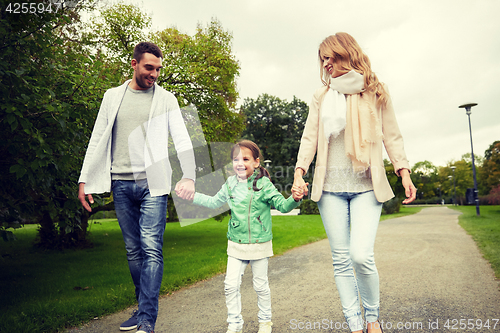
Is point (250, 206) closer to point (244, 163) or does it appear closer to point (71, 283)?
point (244, 163)

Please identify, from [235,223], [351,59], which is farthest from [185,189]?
[351,59]

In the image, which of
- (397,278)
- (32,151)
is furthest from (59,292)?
(397,278)

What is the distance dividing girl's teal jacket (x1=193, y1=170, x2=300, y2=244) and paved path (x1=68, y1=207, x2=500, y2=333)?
0.84m

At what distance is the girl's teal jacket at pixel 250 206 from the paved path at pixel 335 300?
32.9 inches

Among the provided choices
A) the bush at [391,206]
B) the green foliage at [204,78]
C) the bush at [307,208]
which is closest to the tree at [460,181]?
the bush at [391,206]

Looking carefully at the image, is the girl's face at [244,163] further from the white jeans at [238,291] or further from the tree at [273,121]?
the tree at [273,121]

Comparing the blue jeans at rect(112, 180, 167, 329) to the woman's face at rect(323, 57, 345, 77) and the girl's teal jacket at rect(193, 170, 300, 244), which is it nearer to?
the girl's teal jacket at rect(193, 170, 300, 244)

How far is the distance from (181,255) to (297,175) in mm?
6637

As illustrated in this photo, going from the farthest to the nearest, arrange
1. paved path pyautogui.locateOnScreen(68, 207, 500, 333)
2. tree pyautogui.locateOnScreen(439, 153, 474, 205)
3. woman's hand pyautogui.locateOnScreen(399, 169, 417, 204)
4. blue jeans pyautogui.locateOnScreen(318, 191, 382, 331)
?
tree pyautogui.locateOnScreen(439, 153, 474, 205), paved path pyautogui.locateOnScreen(68, 207, 500, 333), woman's hand pyautogui.locateOnScreen(399, 169, 417, 204), blue jeans pyautogui.locateOnScreen(318, 191, 382, 331)

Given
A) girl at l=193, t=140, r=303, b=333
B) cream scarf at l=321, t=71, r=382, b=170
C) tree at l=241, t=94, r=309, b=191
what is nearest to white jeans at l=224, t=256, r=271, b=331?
girl at l=193, t=140, r=303, b=333

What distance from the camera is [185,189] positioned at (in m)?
2.79

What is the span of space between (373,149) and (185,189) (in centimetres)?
151

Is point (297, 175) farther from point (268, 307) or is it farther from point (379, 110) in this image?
point (268, 307)

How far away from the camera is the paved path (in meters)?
3.17
